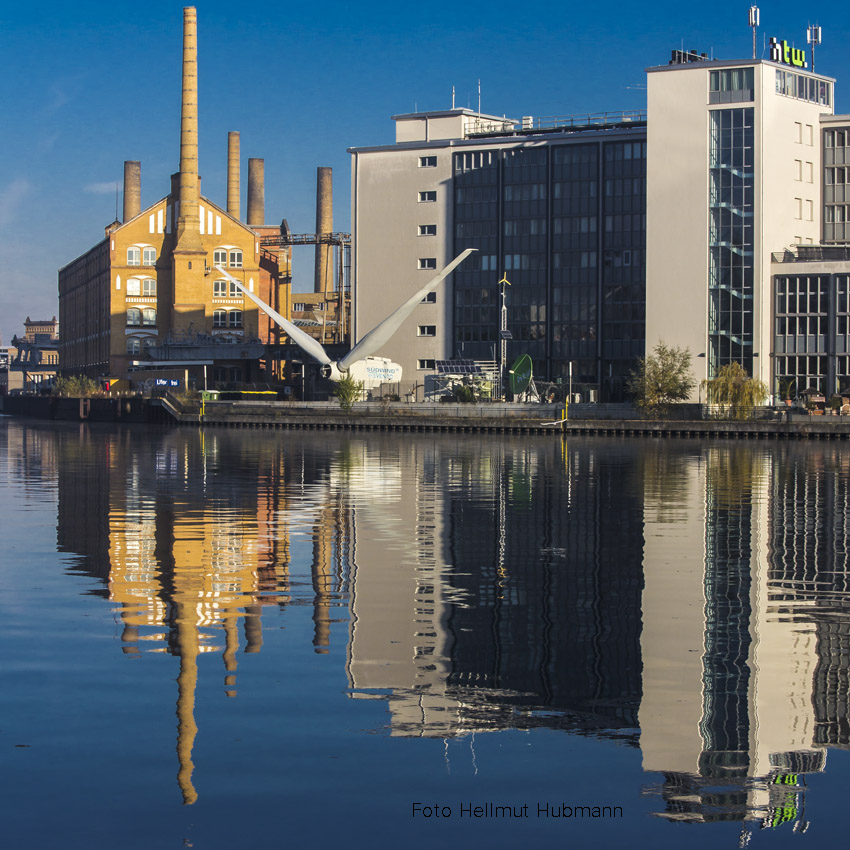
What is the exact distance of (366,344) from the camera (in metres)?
111

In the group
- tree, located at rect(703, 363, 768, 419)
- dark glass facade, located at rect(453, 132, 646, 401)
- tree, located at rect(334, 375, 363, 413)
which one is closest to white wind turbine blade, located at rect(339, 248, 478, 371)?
tree, located at rect(334, 375, 363, 413)

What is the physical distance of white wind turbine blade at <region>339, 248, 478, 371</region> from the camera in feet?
354

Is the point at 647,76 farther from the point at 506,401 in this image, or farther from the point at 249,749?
the point at 249,749

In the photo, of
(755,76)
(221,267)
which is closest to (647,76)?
(755,76)

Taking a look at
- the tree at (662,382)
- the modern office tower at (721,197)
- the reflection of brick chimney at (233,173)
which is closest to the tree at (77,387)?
the reflection of brick chimney at (233,173)

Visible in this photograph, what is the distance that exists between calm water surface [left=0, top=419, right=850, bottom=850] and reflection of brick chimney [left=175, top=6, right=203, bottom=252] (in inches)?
3678

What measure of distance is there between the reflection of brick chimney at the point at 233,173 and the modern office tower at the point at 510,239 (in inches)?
788

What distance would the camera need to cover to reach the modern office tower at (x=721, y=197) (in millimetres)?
101000

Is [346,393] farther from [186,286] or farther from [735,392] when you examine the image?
[735,392]

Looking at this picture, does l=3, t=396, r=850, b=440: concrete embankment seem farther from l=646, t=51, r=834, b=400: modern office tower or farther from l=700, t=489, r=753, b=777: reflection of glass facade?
l=700, t=489, r=753, b=777: reflection of glass facade

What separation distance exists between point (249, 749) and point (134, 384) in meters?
124

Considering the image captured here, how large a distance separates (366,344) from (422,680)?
98515 millimetres

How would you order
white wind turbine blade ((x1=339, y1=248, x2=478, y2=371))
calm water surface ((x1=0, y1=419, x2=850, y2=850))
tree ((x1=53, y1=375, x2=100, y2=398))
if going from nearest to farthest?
1. calm water surface ((x1=0, y1=419, x2=850, y2=850))
2. white wind turbine blade ((x1=339, y1=248, x2=478, y2=371))
3. tree ((x1=53, y1=375, x2=100, y2=398))

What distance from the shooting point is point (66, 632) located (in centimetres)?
1611
